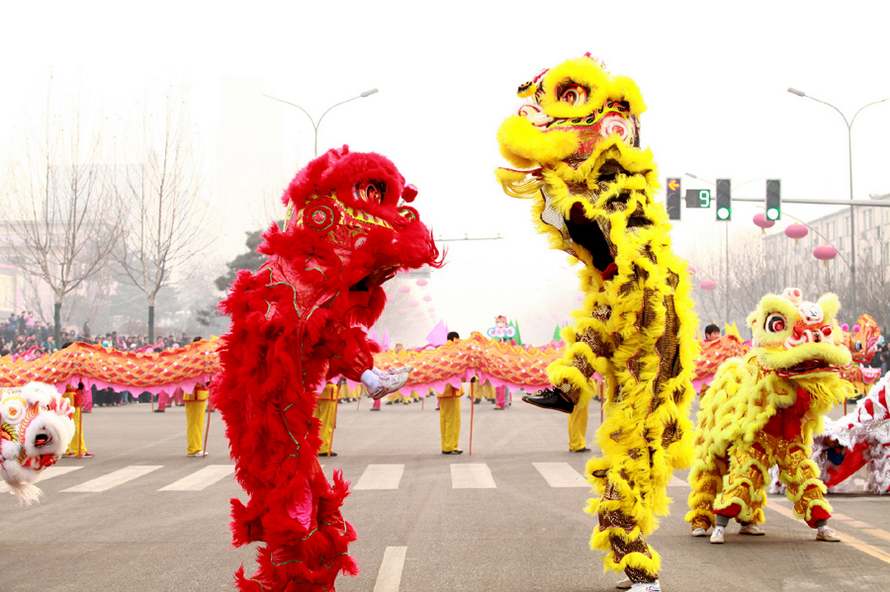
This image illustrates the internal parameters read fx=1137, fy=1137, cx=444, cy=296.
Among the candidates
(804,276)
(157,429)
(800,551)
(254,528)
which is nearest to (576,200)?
(254,528)

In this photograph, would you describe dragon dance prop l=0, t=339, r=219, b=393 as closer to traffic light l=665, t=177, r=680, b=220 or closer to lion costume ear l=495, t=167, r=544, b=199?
lion costume ear l=495, t=167, r=544, b=199

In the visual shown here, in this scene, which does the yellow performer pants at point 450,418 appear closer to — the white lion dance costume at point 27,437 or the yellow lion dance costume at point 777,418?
the yellow lion dance costume at point 777,418

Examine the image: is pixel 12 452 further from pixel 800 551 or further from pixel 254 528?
pixel 800 551

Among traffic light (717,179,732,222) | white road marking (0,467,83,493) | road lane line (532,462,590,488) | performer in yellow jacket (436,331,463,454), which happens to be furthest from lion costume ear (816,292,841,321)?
traffic light (717,179,732,222)

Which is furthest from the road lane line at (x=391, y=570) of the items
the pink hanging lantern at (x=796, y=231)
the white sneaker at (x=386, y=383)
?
the pink hanging lantern at (x=796, y=231)

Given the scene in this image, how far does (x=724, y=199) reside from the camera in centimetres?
2875

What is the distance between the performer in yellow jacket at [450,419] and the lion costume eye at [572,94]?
409 inches

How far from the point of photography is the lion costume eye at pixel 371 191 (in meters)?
5.51

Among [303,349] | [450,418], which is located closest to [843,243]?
[450,418]

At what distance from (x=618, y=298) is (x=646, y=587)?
1.62m

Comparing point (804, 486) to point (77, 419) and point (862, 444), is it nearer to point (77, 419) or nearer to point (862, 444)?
point (862, 444)

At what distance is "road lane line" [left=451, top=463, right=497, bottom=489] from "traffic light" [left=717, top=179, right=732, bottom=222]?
50.9ft

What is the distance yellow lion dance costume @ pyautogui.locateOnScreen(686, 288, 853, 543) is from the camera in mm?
8602

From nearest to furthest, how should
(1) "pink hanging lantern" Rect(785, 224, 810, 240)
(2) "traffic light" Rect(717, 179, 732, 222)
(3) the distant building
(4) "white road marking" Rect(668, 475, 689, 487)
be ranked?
1. (4) "white road marking" Rect(668, 475, 689, 487)
2. (2) "traffic light" Rect(717, 179, 732, 222)
3. (1) "pink hanging lantern" Rect(785, 224, 810, 240)
4. (3) the distant building
